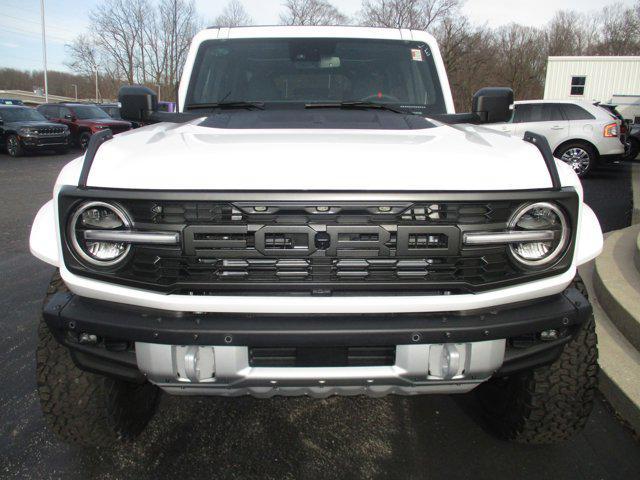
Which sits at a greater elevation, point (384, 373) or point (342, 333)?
point (342, 333)

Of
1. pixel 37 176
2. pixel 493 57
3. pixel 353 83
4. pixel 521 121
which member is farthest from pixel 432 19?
pixel 353 83

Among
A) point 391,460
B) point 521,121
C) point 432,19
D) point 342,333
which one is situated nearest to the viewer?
point 342,333

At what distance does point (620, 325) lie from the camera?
3.31 meters

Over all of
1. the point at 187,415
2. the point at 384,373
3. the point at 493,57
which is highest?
the point at 493,57

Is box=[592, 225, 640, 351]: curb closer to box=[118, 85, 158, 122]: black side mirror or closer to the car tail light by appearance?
box=[118, 85, 158, 122]: black side mirror

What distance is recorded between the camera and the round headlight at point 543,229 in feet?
6.03

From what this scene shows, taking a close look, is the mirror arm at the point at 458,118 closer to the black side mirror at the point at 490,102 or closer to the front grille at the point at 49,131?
the black side mirror at the point at 490,102

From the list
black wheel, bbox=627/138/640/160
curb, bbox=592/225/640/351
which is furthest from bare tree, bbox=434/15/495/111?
curb, bbox=592/225/640/351

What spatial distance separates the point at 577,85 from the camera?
100ft

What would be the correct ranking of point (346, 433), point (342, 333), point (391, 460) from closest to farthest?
point (342, 333), point (391, 460), point (346, 433)

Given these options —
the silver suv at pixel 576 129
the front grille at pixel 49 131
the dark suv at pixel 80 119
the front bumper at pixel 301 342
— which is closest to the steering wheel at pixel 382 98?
the front bumper at pixel 301 342

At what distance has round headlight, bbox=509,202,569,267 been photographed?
1.84 m

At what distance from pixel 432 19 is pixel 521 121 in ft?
115

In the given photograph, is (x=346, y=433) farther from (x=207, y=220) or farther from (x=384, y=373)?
(x=207, y=220)
